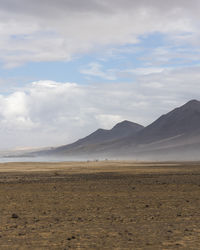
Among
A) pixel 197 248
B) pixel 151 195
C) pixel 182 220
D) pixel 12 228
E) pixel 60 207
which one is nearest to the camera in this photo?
pixel 197 248

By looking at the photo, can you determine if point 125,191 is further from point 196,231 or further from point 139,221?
point 196,231

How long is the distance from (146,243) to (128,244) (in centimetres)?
47

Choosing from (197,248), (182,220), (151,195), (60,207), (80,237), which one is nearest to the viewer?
(197,248)

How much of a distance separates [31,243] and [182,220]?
220 inches

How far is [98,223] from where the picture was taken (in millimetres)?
14633

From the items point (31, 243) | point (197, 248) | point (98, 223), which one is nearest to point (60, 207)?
point (98, 223)

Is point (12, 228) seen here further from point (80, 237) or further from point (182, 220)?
point (182, 220)

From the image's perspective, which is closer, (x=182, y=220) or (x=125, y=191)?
(x=182, y=220)

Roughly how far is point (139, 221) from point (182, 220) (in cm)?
145

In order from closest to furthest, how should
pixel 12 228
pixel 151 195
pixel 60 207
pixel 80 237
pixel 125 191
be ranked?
pixel 80 237, pixel 12 228, pixel 60 207, pixel 151 195, pixel 125 191

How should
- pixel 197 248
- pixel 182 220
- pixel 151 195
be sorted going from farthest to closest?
pixel 151 195 → pixel 182 220 → pixel 197 248

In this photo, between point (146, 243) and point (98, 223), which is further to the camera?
point (98, 223)

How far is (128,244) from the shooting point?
11.4 metres

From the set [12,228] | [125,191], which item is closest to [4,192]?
[125,191]
